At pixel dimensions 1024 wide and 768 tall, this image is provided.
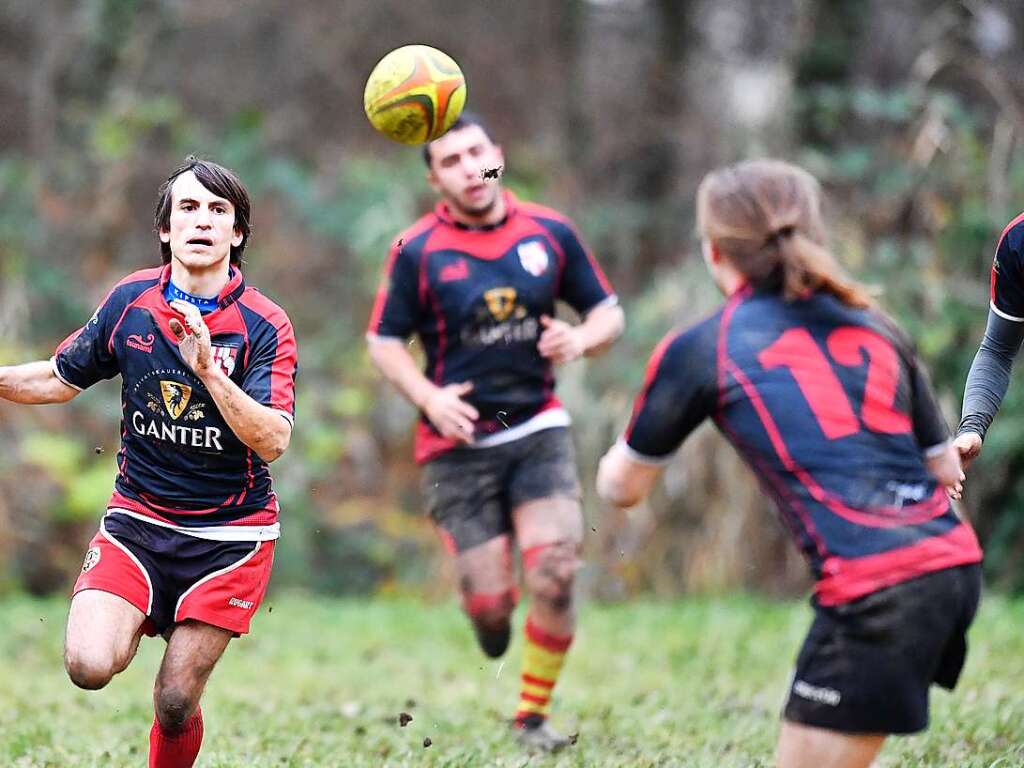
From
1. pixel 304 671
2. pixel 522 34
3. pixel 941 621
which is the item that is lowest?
pixel 304 671

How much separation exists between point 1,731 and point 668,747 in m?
2.76

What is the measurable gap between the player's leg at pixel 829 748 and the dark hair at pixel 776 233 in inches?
41.4

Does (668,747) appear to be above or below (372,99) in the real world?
below

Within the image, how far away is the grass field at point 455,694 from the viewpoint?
5223 millimetres

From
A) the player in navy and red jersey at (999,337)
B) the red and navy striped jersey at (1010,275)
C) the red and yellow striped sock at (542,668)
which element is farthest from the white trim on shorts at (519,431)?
the red and navy striped jersey at (1010,275)

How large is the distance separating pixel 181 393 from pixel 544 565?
1937 millimetres

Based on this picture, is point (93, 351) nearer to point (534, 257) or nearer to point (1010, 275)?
point (534, 257)

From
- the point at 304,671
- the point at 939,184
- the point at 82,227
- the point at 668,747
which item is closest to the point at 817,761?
the point at 668,747

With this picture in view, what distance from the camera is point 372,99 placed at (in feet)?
15.7

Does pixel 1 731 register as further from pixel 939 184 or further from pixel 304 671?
pixel 939 184

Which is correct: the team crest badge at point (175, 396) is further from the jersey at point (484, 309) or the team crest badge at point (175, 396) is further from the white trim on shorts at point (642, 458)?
the jersey at point (484, 309)

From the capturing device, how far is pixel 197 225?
411cm

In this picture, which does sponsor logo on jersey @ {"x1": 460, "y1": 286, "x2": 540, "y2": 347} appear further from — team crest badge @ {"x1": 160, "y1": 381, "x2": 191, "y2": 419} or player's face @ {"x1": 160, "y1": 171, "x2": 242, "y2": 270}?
team crest badge @ {"x1": 160, "y1": 381, "x2": 191, "y2": 419}

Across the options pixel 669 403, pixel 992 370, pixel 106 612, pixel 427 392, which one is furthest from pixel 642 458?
pixel 427 392
